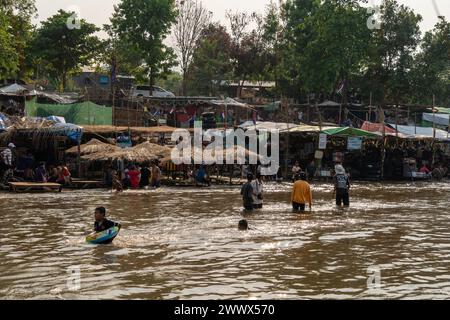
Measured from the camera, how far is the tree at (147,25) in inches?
1747

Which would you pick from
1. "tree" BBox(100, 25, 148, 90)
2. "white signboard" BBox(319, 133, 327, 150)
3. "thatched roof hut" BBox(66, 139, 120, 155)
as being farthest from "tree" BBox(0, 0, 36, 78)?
"white signboard" BBox(319, 133, 327, 150)

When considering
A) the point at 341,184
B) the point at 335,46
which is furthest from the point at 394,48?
the point at 341,184

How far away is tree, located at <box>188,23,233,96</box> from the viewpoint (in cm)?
5169

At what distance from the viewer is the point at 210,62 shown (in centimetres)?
5106

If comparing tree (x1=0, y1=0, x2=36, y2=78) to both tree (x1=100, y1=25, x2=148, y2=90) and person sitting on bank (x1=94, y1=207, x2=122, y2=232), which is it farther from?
person sitting on bank (x1=94, y1=207, x2=122, y2=232)

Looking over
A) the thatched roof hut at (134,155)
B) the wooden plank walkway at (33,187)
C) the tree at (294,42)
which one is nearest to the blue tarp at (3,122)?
the wooden plank walkway at (33,187)

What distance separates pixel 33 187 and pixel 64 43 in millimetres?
21213

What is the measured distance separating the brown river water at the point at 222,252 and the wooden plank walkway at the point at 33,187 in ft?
8.93

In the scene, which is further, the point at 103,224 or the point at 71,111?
the point at 71,111

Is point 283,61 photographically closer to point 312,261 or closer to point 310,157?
point 310,157

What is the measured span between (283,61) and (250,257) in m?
37.4

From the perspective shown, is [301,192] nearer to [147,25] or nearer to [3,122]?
[3,122]

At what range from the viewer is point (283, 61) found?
4853 centimetres

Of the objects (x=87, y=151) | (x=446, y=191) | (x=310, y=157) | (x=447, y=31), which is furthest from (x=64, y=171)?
(x=447, y=31)
